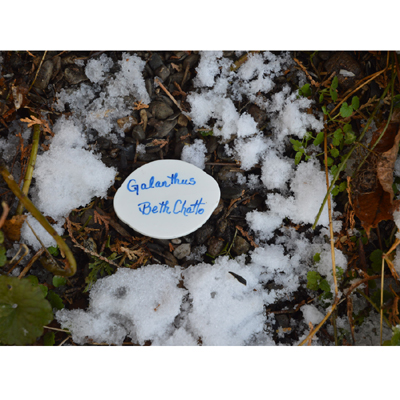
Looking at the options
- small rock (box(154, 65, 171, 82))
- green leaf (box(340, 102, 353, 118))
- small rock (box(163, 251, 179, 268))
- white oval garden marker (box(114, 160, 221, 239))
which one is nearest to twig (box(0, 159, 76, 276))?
white oval garden marker (box(114, 160, 221, 239))

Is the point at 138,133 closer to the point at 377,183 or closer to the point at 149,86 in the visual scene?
the point at 149,86

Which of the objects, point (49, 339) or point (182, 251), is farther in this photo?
point (182, 251)

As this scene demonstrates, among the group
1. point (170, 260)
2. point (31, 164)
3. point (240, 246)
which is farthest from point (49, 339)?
point (240, 246)

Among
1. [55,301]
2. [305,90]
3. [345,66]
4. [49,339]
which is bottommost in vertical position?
[49,339]

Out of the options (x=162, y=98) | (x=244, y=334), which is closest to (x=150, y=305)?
(x=244, y=334)

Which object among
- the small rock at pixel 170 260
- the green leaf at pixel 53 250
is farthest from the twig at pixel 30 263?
the small rock at pixel 170 260

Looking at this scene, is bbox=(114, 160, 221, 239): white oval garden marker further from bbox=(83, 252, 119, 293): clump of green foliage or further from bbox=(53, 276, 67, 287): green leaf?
bbox=(53, 276, 67, 287): green leaf
